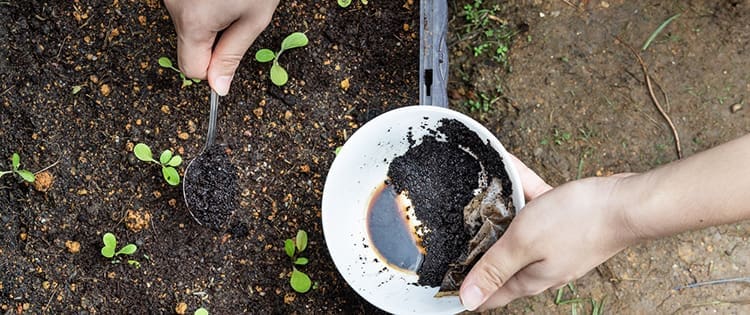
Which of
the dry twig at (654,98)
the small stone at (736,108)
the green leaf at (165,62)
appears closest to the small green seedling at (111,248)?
the green leaf at (165,62)

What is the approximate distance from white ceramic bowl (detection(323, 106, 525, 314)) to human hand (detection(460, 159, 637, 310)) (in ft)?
0.49

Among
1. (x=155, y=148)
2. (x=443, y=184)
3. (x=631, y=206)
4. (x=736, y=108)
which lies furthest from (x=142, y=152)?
(x=736, y=108)

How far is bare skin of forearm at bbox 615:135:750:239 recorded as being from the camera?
1.08m

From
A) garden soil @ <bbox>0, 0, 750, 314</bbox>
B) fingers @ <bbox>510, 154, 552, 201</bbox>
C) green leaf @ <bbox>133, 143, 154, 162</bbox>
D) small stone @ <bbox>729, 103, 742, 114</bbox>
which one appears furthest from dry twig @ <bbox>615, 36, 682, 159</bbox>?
green leaf @ <bbox>133, 143, 154, 162</bbox>

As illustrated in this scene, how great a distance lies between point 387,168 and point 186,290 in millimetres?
519

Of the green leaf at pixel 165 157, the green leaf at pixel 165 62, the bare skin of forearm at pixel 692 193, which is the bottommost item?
the green leaf at pixel 165 157

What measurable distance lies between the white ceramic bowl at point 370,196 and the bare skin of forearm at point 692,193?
264 mm

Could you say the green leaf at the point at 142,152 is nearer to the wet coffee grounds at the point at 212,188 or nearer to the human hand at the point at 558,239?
the wet coffee grounds at the point at 212,188

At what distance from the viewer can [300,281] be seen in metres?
1.49

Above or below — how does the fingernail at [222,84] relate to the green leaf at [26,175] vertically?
above

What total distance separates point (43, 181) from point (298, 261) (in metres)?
0.59

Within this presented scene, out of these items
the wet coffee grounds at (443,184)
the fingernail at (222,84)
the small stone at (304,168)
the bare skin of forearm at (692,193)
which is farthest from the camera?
the small stone at (304,168)

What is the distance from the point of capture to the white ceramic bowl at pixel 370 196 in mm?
1366

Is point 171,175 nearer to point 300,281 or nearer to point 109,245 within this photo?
point 109,245
